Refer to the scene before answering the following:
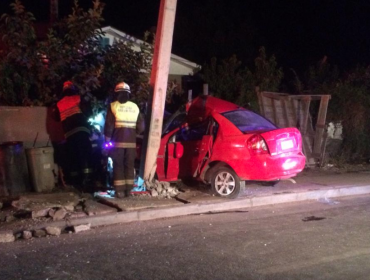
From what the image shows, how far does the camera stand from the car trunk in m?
9.08

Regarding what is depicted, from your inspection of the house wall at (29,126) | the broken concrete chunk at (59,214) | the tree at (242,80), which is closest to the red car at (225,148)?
the house wall at (29,126)

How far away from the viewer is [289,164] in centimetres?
930

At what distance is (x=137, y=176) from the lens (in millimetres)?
10008

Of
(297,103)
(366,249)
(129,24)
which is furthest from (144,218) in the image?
(129,24)

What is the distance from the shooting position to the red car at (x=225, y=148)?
9141 millimetres

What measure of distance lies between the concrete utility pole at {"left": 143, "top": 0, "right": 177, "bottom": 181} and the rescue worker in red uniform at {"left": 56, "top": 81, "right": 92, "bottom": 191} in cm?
118

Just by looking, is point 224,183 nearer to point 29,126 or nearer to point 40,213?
point 40,213

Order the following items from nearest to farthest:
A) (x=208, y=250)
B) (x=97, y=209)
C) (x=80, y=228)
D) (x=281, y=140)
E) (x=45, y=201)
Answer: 1. (x=208, y=250)
2. (x=80, y=228)
3. (x=97, y=209)
4. (x=45, y=201)
5. (x=281, y=140)

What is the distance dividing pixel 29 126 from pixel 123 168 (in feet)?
8.06

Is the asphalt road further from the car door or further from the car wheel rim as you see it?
the car door

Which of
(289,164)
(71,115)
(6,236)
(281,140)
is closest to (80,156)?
(71,115)

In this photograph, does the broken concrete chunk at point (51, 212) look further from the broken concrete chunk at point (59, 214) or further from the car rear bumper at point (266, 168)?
the car rear bumper at point (266, 168)

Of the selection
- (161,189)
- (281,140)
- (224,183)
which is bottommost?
(161,189)

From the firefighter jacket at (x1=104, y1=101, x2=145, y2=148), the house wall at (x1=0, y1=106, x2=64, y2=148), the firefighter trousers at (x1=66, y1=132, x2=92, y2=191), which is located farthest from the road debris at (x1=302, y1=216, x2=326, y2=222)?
the house wall at (x1=0, y1=106, x2=64, y2=148)
